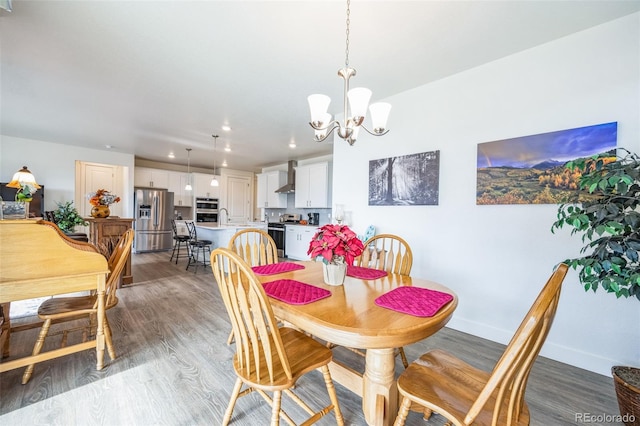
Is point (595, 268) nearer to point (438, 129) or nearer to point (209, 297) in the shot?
point (438, 129)

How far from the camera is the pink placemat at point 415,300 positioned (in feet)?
3.78

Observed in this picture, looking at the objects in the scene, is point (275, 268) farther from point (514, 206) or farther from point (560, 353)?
point (560, 353)

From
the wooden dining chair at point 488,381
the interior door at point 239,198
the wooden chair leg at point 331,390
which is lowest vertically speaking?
the wooden chair leg at point 331,390

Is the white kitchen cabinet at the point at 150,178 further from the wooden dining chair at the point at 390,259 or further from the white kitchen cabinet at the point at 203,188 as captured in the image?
the wooden dining chair at the point at 390,259

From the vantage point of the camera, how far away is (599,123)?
1.91 m

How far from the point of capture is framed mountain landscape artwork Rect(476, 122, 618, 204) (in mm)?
1922

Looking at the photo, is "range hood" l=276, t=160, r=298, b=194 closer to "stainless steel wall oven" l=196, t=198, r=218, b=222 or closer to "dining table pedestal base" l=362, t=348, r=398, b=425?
"stainless steel wall oven" l=196, t=198, r=218, b=222

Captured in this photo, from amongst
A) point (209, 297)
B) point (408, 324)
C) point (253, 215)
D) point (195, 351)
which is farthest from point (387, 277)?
point (253, 215)

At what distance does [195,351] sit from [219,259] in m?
1.30

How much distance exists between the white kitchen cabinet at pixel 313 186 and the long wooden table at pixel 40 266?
4.35 m

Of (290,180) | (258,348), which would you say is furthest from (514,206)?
(290,180)

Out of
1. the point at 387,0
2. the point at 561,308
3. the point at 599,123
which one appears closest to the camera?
the point at 387,0

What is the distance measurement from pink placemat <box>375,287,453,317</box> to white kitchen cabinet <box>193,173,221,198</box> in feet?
23.7

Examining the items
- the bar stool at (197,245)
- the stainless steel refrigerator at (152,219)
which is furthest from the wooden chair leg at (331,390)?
the stainless steel refrigerator at (152,219)
